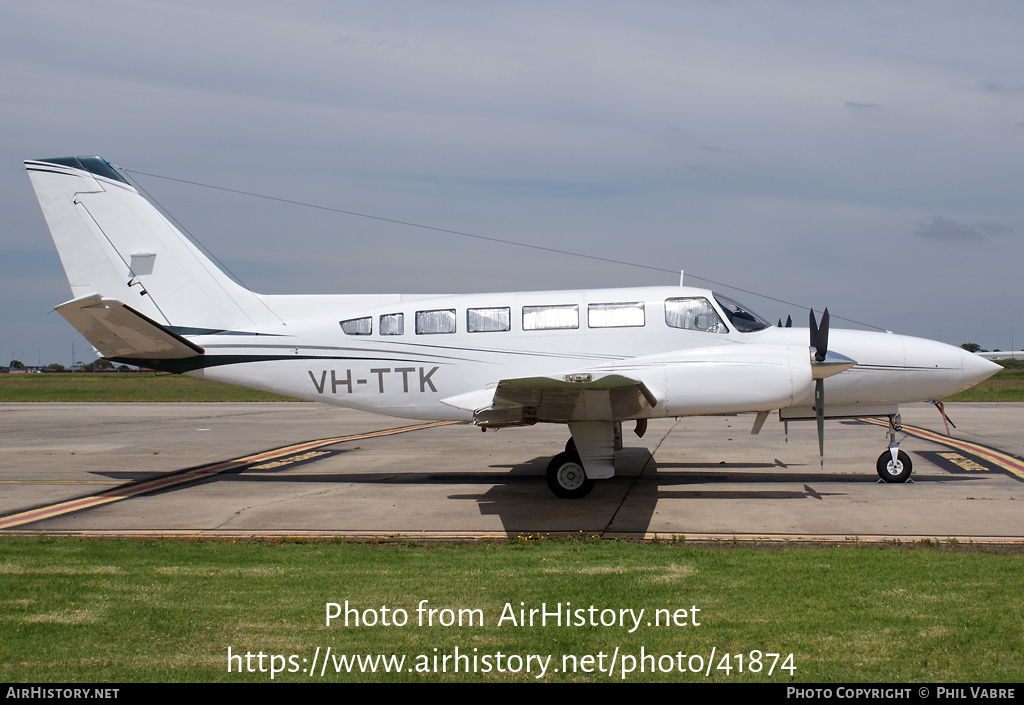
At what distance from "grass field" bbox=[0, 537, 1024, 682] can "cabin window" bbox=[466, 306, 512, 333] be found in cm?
512

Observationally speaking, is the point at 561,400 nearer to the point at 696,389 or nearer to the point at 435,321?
the point at 696,389

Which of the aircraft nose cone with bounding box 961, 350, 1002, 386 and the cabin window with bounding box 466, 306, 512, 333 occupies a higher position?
the cabin window with bounding box 466, 306, 512, 333

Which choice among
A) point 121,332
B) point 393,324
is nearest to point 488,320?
point 393,324

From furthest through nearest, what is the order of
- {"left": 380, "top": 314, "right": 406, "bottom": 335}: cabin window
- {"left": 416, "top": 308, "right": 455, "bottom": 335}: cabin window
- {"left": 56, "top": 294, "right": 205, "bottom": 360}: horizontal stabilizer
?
{"left": 380, "top": 314, "right": 406, "bottom": 335}: cabin window → {"left": 416, "top": 308, "right": 455, "bottom": 335}: cabin window → {"left": 56, "top": 294, "right": 205, "bottom": 360}: horizontal stabilizer

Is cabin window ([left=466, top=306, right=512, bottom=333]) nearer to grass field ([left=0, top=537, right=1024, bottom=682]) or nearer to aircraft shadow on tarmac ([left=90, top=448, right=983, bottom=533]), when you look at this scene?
aircraft shadow on tarmac ([left=90, top=448, right=983, bottom=533])

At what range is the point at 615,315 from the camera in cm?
1275

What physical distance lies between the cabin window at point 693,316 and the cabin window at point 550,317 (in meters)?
1.53

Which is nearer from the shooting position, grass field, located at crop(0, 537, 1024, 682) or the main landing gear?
grass field, located at crop(0, 537, 1024, 682)

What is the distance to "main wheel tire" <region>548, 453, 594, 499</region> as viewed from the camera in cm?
1201

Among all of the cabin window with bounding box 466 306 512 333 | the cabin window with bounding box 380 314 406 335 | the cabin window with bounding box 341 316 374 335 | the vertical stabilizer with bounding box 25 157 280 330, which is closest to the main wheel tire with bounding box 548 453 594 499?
the cabin window with bounding box 466 306 512 333

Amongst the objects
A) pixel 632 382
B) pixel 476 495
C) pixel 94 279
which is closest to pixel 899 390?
pixel 632 382

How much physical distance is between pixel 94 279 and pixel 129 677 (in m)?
11.1

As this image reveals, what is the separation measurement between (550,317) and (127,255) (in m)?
7.92

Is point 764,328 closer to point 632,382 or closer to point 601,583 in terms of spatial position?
point 632,382
